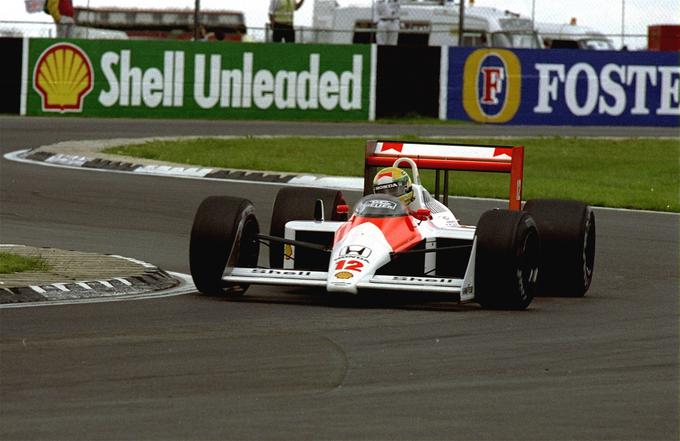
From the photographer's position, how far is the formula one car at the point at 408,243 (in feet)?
30.5

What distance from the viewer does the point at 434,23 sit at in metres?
32.9

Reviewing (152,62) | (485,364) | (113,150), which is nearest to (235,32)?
(152,62)

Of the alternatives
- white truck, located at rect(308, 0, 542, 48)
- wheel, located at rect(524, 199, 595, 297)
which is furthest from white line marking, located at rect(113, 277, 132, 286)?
white truck, located at rect(308, 0, 542, 48)

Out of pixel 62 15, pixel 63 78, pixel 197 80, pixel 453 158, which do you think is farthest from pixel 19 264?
pixel 62 15

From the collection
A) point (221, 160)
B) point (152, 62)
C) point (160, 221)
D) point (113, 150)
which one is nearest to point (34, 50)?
point (152, 62)

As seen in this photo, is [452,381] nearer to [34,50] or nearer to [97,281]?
[97,281]

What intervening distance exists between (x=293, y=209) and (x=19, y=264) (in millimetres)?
2025

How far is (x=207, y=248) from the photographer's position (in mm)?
9695

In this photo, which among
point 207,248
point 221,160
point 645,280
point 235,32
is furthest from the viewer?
point 235,32

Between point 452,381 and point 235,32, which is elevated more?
point 235,32

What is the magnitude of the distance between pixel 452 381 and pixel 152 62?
2221cm

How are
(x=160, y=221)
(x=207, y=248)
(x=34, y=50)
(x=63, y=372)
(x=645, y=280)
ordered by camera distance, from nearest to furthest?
1. (x=63, y=372)
2. (x=207, y=248)
3. (x=645, y=280)
4. (x=160, y=221)
5. (x=34, y=50)

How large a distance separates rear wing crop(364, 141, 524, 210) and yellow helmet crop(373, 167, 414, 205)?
77cm

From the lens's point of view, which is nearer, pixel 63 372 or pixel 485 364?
pixel 63 372
